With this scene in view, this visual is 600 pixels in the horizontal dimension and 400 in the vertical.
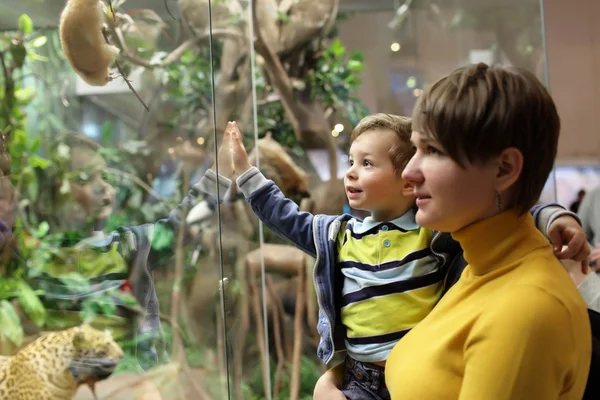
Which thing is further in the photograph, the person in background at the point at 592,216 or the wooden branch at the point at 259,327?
the person in background at the point at 592,216

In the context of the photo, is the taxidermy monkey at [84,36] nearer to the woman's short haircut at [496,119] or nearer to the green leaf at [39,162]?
the green leaf at [39,162]

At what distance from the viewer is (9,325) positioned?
148 cm

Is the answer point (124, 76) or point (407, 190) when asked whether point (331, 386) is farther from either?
point (124, 76)

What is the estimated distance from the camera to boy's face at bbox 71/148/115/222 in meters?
1.58

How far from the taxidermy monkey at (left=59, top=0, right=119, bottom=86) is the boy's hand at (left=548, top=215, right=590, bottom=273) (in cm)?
119

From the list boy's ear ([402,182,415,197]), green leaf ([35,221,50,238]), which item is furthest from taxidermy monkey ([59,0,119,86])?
boy's ear ([402,182,415,197])

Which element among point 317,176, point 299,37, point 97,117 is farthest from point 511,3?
point 97,117

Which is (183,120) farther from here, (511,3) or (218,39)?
(511,3)

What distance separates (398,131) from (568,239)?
34cm

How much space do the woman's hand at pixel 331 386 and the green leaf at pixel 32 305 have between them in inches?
34.2

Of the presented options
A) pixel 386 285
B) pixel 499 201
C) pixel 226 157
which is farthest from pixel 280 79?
pixel 499 201

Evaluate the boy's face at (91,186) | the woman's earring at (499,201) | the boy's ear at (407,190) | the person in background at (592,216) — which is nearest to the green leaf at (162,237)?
the boy's face at (91,186)

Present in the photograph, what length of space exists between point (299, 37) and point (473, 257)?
2.04 m

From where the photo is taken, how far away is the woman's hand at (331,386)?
0.96 m
